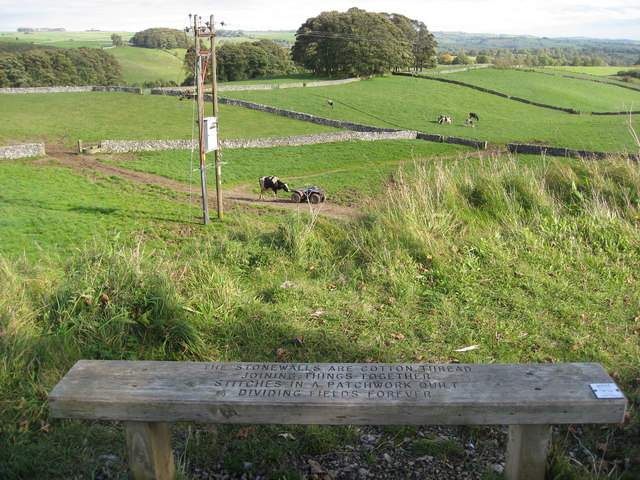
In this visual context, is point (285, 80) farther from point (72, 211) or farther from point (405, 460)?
point (405, 460)

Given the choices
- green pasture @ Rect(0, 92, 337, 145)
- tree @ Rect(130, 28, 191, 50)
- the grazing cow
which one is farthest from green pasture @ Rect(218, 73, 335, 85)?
tree @ Rect(130, 28, 191, 50)

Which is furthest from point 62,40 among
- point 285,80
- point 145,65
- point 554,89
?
point 554,89

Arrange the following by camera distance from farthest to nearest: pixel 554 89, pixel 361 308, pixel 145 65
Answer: pixel 145 65 → pixel 554 89 → pixel 361 308

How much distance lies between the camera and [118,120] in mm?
35750

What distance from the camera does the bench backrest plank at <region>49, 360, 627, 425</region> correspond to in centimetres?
283

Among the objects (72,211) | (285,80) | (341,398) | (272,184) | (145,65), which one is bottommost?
(72,211)

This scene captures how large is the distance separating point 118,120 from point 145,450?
3616 cm

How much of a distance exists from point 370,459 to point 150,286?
8.19 feet

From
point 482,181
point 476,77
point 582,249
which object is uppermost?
point 476,77

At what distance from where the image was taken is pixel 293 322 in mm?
5090

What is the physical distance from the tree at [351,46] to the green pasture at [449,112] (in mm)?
3321

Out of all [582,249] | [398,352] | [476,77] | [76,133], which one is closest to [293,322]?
[398,352]

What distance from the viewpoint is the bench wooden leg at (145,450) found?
292cm

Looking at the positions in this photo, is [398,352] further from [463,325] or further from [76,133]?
[76,133]
